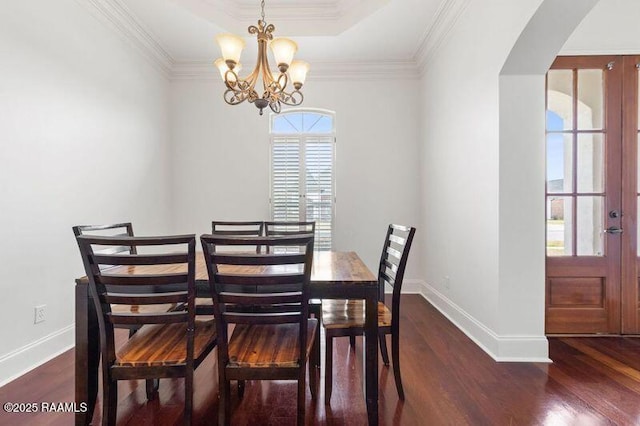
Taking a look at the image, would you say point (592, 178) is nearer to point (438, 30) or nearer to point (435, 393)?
point (438, 30)

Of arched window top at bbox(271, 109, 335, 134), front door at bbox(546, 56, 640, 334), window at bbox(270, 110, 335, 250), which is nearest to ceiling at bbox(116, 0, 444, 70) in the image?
arched window top at bbox(271, 109, 335, 134)

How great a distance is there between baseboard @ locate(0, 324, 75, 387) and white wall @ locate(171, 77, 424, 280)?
1798 mm

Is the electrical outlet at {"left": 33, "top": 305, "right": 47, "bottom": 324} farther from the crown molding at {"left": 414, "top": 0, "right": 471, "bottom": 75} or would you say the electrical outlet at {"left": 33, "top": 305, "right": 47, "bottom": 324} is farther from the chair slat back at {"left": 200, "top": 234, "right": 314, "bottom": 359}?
the crown molding at {"left": 414, "top": 0, "right": 471, "bottom": 75}

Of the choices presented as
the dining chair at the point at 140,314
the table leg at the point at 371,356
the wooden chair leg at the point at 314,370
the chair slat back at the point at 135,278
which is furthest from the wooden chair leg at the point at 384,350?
the chair slat back at the point at 135,278

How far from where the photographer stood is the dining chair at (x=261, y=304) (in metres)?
1.27

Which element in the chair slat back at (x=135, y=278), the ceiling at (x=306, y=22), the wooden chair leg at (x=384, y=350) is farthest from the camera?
the ceiling at (x=306, y=22)

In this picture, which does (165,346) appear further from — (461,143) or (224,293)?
(461,143)

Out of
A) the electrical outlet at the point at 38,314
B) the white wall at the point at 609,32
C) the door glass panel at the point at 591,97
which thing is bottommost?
the electrical outlet at the point at 38,314

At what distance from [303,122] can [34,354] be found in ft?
11.0

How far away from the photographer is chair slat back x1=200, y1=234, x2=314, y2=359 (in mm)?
1269

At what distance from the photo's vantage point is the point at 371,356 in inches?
58.9

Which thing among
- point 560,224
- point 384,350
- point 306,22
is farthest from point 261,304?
point 306,22

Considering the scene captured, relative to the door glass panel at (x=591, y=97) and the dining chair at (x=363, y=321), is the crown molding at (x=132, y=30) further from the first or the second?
the door glass panel at (x=591, y=97)

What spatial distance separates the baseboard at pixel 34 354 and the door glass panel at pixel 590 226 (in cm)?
413
